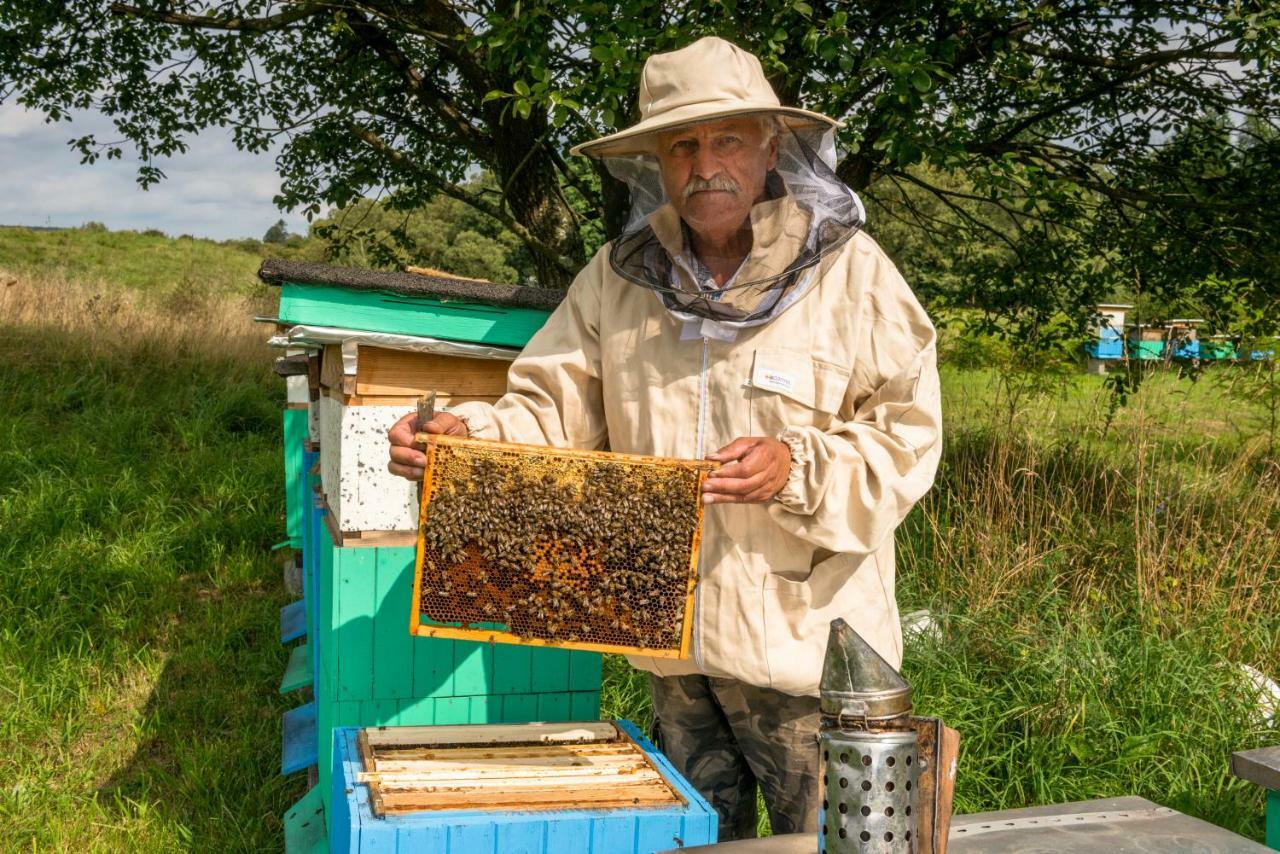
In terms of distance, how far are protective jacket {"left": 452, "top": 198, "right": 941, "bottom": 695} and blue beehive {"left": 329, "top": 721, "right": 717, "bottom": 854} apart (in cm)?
39

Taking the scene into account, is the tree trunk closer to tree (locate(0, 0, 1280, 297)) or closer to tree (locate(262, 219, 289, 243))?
tree (locate(0, 0, 1280, 297))

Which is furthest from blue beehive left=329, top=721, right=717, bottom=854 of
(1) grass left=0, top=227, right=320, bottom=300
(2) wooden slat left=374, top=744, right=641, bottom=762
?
(1) grass left=0, top=227, right=320, bottom=300

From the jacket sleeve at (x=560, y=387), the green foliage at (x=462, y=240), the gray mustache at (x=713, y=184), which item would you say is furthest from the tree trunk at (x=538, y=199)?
the green foliage at (x=462, y=240)

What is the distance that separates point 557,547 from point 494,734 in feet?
1.79

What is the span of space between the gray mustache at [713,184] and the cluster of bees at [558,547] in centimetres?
63

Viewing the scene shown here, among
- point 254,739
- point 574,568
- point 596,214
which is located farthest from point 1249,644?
point 596,214

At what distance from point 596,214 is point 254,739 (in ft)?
13.4

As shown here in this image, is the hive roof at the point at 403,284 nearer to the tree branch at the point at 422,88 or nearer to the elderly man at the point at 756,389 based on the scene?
the elderly man at the point at 756,389

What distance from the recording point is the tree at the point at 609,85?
427cm

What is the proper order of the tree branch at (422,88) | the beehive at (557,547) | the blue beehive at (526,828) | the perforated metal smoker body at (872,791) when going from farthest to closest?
the tree branch at (422,88), the beehive at (557,547), the blue beehive at (526,828), the perforated metal smoker body at (872,791)

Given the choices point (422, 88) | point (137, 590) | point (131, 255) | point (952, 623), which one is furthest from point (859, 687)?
point (131, 255)

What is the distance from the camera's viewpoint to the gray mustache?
236 cm

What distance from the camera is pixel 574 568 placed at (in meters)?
2.27

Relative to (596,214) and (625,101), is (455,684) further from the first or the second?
(596,214)
